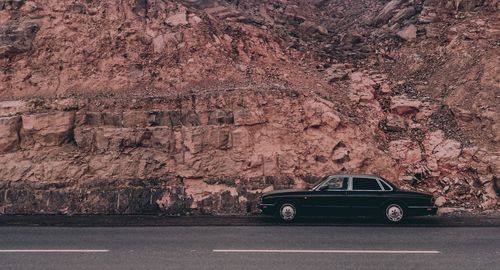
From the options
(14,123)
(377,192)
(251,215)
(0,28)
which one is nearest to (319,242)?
(377,192)

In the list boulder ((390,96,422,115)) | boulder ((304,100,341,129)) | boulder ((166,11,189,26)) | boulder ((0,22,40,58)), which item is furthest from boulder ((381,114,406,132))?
boulder ((0,22,40,58))

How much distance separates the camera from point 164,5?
19.6m

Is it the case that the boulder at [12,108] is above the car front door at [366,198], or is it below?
above

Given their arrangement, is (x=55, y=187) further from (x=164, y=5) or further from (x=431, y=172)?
(x=431, y=172)

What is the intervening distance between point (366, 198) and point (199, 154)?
6029mm

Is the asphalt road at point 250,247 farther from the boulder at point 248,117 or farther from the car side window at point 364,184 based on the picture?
the boulder at point 248,117

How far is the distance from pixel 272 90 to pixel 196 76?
3229 mm

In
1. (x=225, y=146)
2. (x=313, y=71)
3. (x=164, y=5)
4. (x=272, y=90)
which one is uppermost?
(x=164, y=5)

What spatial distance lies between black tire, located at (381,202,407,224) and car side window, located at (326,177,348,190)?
47.0 inches

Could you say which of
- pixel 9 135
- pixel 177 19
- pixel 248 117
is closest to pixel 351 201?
pixel 248 117

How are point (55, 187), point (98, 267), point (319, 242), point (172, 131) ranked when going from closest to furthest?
point (98, 267), point (319, 242), point (55, 187), point (172, 131)

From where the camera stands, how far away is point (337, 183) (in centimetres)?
1173

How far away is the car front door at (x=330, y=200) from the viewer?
450 inches

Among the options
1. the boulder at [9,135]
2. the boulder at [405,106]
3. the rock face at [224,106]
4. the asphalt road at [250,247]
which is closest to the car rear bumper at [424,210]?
the asphalt road at [250,247]
